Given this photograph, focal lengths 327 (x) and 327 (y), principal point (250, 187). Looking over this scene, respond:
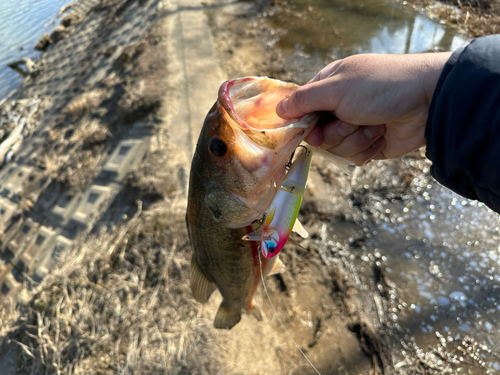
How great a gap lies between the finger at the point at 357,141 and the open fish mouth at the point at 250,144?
26cm

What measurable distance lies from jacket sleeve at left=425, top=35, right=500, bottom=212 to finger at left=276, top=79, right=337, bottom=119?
1.50 ft

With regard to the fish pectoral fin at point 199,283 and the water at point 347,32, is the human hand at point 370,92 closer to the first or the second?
the fish pectoral fin at point 199,283

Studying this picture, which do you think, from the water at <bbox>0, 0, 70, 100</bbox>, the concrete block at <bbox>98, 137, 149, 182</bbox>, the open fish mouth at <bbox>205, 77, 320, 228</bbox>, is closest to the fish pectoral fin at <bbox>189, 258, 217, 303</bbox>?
the open fish mouth at <bbox>205, 77, 320, 228</bbox>

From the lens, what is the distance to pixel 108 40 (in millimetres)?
9031

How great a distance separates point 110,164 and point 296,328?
152 inches

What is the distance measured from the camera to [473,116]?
4.36 ft

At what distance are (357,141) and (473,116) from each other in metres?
0.58

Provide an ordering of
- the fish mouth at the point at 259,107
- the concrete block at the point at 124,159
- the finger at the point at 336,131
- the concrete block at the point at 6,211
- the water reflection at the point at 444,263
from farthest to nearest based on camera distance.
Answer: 1. the concrete block at the point at 6,211
2. the concrete block at the point at 124,159
3. the water reflection at the point at 444,263
4. the finger at the point at 336,131
5. the fish mouth at the point at 259,107

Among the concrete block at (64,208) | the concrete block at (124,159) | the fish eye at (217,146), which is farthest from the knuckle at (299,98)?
the concrete block at (64,208)

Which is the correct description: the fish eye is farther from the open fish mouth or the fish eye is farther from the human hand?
the human hand

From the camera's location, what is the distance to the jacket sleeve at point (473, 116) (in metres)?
1.28

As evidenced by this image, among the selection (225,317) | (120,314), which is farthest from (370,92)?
(120,314)

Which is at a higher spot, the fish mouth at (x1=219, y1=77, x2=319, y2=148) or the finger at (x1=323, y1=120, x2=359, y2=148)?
the fish mouth at (x1=219, y1=77, x2=319, y2=148)

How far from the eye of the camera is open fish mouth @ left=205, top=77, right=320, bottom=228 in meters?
1.48
